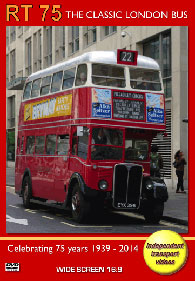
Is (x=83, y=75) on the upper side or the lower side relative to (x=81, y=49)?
lower

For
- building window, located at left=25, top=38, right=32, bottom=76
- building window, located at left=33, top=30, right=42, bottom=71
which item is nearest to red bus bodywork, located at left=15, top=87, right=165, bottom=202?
building window, located at left=33, top=30, right=42, bottom=71

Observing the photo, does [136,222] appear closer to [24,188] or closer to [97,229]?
[97,229]

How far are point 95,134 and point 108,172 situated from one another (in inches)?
34.2

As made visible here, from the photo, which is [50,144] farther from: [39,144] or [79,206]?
[79,206]

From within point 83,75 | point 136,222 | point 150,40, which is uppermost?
point 150,40

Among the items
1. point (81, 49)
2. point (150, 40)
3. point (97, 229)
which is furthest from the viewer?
point (81, 49)

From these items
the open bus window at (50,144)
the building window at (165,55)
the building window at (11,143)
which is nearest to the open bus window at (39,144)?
the open bus window at (50,144)

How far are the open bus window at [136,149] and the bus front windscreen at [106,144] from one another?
0.27 metres

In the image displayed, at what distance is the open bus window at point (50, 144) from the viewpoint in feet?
46.1

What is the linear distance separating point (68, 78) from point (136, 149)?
2316mm

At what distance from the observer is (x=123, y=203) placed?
12.0m

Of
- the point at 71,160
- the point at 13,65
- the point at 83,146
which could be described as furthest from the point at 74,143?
the point at 13,65

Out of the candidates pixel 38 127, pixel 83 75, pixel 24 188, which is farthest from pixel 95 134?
pixel 24 188

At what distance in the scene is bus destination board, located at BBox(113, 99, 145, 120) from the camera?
11977mm
